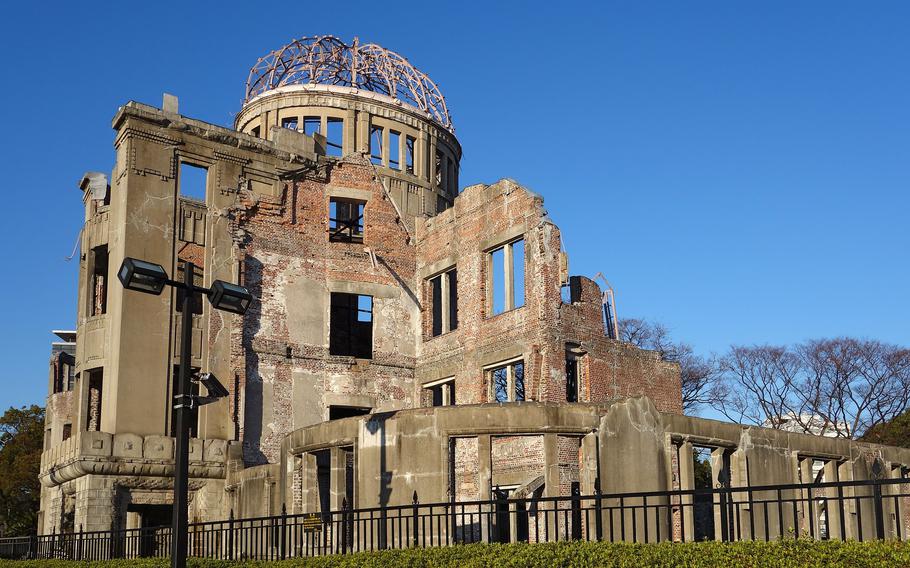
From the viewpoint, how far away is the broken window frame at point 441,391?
3033 cm

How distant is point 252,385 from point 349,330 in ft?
21.3

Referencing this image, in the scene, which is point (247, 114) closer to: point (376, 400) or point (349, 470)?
point (376, 400)

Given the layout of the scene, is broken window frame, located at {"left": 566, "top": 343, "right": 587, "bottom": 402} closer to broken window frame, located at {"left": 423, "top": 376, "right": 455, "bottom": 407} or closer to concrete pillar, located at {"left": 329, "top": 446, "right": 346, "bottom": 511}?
broken window frame, located at {"left": 423, "top": 376, "right": 455, "bottom": 407}

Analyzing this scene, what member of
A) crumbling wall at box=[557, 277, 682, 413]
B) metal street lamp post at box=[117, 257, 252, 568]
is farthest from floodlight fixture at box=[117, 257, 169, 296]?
crumbling wall at box=[557, 277, 682, 413]

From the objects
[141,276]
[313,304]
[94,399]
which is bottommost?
[94,399]

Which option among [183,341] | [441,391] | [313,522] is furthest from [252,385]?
[183,341]

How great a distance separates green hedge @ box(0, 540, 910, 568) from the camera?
9.68m

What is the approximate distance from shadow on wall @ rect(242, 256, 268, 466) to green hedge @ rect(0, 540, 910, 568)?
13.8m

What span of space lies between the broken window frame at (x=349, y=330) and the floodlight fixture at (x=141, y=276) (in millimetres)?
21244

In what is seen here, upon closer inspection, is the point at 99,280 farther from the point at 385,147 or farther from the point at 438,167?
the point at 438,167

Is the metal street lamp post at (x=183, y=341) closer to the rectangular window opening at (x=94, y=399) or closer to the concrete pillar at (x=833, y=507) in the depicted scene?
the concrete pillar at (x=833, y=507)

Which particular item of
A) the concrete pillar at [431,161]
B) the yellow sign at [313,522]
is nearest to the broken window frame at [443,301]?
the concrete pillar at [431,161]

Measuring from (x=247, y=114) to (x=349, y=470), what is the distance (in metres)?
17.5

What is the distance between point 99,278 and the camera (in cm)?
3070
